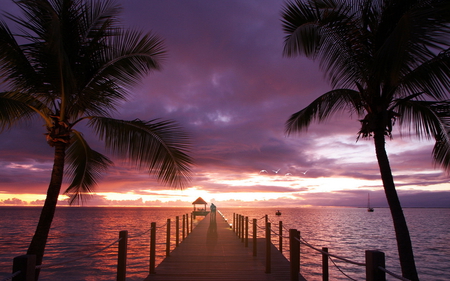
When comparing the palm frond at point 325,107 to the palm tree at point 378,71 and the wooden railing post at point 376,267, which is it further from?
the wooden railing post at point 376,267

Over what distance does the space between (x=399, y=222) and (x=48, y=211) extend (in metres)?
6.56

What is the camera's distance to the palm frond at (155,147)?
6676 mm

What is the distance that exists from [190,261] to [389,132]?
18.3ft

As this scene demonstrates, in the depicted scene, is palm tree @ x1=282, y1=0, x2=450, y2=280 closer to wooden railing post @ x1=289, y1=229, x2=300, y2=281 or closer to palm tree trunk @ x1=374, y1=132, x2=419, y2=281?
palm tree trunk @ x1=374, y1=132, x2=419, y2=281

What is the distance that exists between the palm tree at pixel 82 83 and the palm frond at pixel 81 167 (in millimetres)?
1399

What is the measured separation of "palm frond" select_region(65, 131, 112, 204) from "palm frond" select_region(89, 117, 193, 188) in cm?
207

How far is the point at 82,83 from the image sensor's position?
6.92 meters

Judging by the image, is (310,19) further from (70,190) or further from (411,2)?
(70,190)

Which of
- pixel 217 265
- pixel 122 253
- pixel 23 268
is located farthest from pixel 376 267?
pixel 217 265

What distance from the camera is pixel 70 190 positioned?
8.77 meters

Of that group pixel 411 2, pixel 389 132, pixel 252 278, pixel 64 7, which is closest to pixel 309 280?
pixel 252 278

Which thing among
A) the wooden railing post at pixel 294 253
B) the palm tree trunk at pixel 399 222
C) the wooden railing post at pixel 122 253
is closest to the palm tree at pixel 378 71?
the palm tree trunk at pixel 399 222

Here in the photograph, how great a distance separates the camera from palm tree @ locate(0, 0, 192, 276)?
6145 millimetres

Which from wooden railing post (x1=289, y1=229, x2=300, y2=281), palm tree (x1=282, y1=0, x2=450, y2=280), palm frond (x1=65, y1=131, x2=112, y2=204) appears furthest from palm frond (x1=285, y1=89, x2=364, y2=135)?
palm frond (x1=65, y1=131, x2=112, y2=204)
